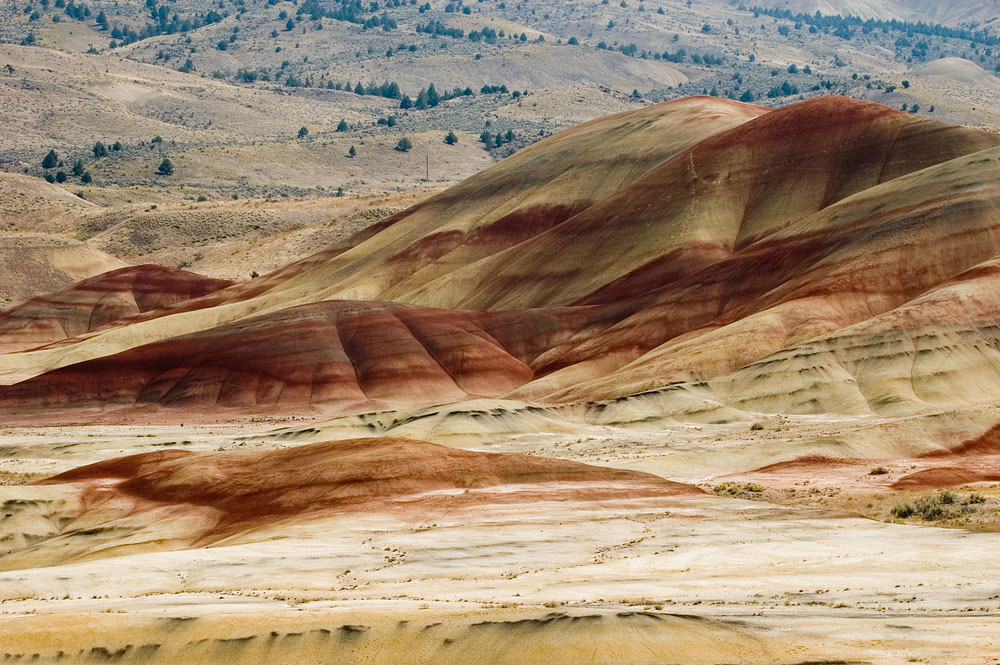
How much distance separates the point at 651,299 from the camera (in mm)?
106688

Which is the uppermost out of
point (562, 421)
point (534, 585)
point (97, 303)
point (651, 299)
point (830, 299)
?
point (534, 585)

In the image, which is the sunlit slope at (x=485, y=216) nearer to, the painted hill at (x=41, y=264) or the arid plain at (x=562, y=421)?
the arid plain at (x=562, y=421)

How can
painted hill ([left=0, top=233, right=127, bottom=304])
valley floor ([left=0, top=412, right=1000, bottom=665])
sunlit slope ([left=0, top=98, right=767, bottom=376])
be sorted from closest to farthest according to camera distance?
valley floor ([left=0, top=412, right=1000, bottom=665])
sunlit slope ([left=0, top=98, right=767, bottom=376])
painted hill ([left=0, top=233, right=127, bottom=304])

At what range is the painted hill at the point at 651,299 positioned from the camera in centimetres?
8494

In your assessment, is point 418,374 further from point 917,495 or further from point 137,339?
point 917,495

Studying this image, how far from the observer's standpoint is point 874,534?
141 ft

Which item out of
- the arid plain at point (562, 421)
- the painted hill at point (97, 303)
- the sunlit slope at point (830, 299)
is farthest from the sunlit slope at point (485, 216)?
the sunlit slope at point (830, 299)

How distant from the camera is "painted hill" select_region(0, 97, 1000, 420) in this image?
3344 inches

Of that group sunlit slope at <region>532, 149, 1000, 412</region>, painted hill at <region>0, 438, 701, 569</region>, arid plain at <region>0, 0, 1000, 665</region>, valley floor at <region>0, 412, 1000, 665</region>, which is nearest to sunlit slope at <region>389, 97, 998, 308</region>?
arid plain at <region>0, 0, 1000, 665</region>

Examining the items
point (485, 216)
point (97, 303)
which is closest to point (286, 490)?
point (485, 216)

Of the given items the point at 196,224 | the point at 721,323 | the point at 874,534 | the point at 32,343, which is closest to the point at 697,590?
the point at 874,534

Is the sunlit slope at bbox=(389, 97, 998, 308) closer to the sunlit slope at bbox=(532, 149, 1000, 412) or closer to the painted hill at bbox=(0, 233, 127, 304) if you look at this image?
the sunlit slope at bbox=(532, 149, 1000, 412)

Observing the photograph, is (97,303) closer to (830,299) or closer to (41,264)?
(41,264)

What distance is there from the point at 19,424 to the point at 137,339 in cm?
2941
